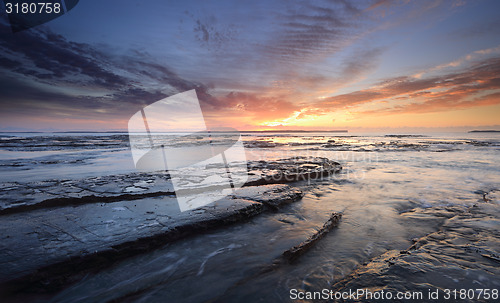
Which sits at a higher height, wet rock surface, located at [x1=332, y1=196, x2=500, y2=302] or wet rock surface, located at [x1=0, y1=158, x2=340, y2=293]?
wet rock surface, located at [x1=0, y1=158, x2=340, y2=293]

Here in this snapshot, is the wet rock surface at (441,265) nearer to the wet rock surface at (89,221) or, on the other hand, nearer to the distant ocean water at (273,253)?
the distant ocean water at (273,253)

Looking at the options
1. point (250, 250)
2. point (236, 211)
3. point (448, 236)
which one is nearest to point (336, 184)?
point (448, 236)

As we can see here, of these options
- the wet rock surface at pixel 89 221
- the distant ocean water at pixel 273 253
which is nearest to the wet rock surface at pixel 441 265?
the distant ocean water at pixel 273 253

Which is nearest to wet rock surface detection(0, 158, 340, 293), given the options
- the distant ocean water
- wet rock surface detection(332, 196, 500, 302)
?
the distant ocean water

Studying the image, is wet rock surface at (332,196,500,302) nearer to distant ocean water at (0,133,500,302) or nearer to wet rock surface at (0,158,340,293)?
distant ocean water at (0,133,500,302)

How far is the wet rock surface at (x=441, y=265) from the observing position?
7.72 feet

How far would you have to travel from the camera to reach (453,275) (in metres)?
2.51

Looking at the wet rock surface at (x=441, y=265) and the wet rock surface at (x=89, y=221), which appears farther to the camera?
the wet rock surface at (x=89, y=221)

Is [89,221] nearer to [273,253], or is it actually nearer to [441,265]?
[273,253]

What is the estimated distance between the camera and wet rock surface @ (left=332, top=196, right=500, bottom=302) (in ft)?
7.72

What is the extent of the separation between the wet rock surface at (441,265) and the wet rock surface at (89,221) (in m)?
2.48

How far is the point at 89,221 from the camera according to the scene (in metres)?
3.67

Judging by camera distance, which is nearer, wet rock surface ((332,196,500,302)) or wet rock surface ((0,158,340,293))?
wet rock surface ((332,196,500,302))

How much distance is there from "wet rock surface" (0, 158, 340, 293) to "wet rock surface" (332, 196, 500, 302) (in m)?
2.48
